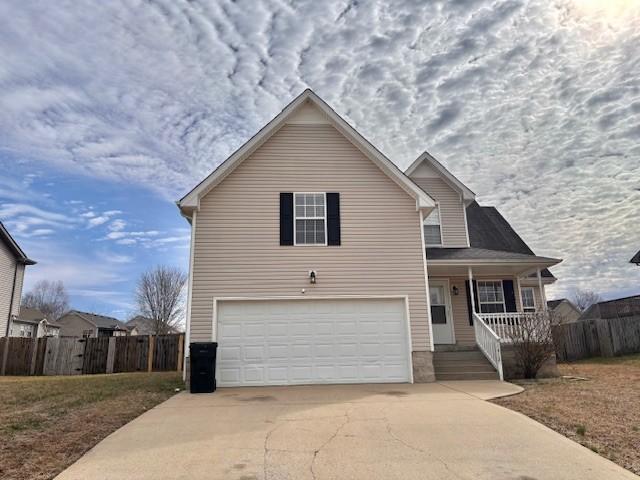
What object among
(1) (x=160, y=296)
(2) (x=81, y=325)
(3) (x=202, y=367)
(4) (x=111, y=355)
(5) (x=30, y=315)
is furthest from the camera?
(2) (x=81, y=325)

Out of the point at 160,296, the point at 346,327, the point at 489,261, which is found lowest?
the point at 346,327

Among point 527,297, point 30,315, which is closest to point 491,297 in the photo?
point 527,297

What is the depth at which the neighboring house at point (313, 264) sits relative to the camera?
440 inches

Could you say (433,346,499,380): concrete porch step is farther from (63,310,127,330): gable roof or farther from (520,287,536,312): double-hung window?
(63,310,127,330): gable roof

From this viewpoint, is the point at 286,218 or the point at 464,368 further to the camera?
the point at 286,218

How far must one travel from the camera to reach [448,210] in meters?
15.8

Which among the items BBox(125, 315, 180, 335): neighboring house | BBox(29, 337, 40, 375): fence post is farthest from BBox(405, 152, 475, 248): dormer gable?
BBox(125, 315, 180, 335): neighboring house

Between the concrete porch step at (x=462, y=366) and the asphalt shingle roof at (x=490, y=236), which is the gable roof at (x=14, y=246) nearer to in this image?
the asphalt shingle roof at (x=490, y=236)

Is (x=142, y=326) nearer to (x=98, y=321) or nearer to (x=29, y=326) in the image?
(x=98, y=321)

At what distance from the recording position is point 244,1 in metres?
10.0

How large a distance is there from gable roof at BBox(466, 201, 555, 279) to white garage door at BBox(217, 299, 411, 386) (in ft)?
19.9

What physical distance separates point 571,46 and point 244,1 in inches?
337

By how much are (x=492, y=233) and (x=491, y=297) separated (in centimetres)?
345

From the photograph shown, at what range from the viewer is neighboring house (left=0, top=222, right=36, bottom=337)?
899 inches
